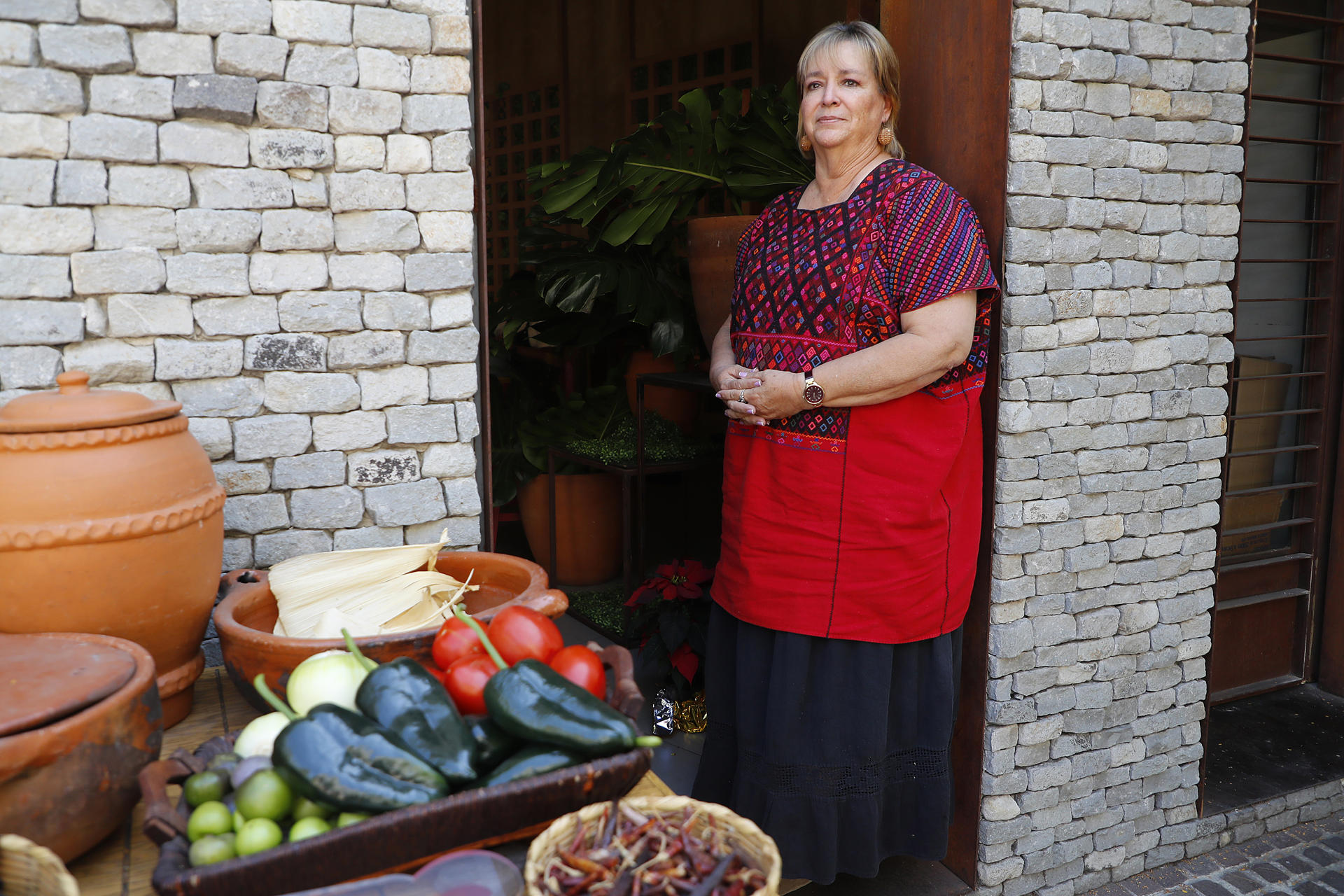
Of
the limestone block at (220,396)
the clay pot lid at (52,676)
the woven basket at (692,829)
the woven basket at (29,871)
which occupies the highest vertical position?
the limestone block at (220,396)

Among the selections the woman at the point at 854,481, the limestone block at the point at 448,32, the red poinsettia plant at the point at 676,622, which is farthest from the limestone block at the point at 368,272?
the red poinsettia plant at the point at 676,622

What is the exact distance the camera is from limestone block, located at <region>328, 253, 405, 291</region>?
2176mm

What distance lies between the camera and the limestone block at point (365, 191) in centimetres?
215

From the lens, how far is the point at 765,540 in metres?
2.46

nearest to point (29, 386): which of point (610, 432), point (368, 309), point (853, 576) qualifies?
point (368, 309)

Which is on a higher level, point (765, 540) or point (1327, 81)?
point (1327, 81)

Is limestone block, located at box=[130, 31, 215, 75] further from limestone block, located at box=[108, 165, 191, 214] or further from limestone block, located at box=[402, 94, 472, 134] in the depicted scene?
limestone block, located at box=[402, 94, 472, 134]

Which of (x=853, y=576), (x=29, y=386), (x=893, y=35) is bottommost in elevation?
(x=853, y=576)

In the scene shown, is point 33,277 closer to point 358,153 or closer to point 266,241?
point 266,241

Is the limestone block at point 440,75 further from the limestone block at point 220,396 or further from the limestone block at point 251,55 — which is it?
the limestone block at point 220,396

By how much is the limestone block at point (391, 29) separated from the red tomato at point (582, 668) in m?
1.41

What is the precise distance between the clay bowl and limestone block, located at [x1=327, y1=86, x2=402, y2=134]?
3.02ft

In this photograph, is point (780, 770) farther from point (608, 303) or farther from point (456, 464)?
point (608, 303)

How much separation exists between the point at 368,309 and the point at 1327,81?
3497 millimetres
